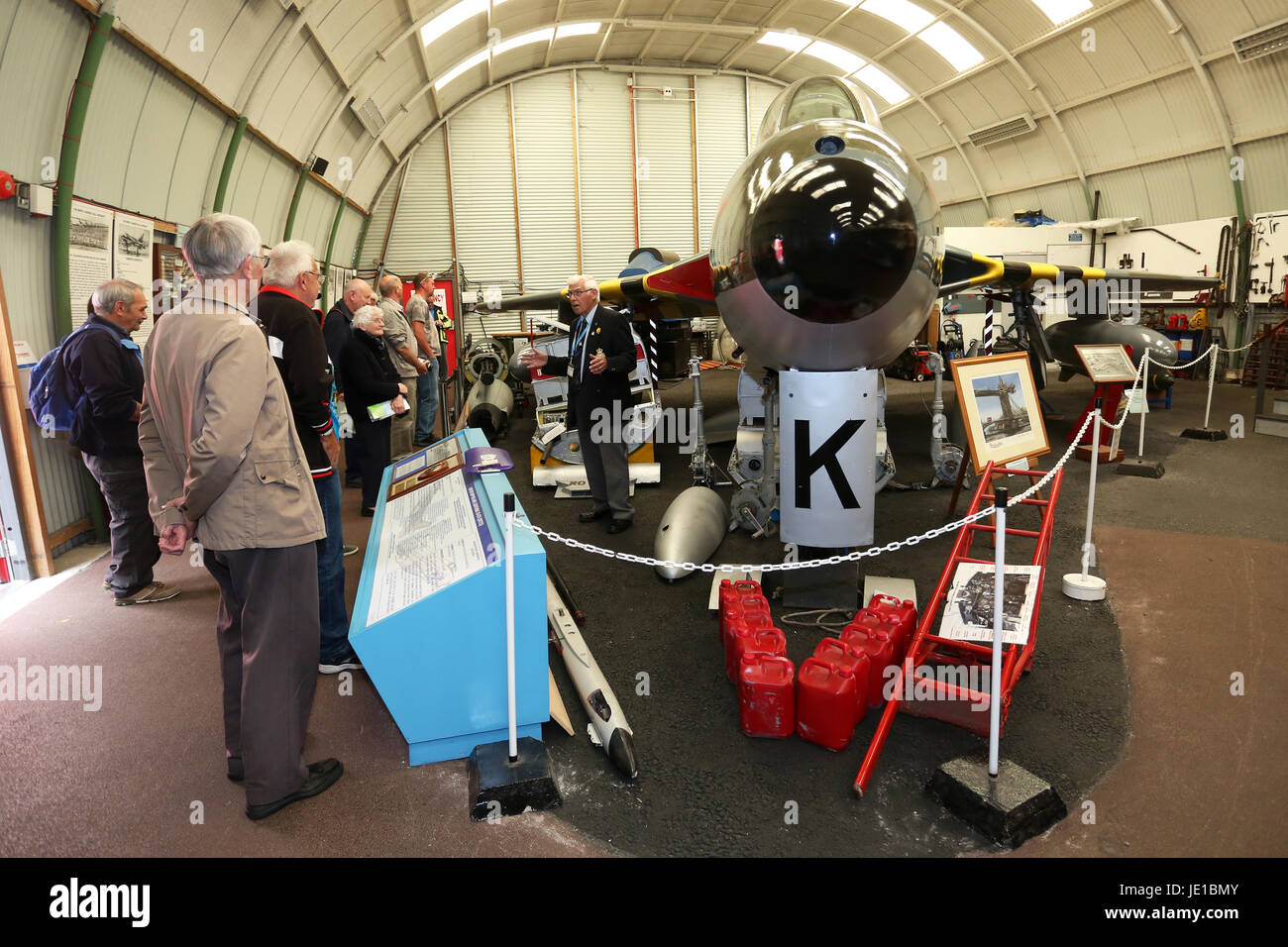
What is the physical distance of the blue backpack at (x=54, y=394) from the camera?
438 cm

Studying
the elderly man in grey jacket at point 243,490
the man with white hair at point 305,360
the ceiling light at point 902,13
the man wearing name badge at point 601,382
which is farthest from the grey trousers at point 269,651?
the ceiling light at point 902,13

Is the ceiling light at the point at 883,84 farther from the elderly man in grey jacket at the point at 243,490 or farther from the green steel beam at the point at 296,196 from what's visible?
the elderly man in grey jacket at the point at 243,490

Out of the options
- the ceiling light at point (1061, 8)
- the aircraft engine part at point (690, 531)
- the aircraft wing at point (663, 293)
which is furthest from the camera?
the ceiling light at point (1061, 8)

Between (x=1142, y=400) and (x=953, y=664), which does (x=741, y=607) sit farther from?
(x=1142, y=400)

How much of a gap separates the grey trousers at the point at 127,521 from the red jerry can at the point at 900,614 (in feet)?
14.6

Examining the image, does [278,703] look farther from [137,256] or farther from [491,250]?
[491,250]

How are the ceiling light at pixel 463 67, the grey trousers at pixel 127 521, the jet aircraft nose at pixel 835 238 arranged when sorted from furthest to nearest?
the ceiling light at pixel 463 67 < the grey trousers at pixel 127 521 < the jet aircraft nose at pixel 835 238

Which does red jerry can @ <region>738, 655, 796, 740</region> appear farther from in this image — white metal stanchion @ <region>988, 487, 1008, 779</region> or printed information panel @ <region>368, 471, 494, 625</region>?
printed information panel @ <region>368, 471, 494, 625</region>

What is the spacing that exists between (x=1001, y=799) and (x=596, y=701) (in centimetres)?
155

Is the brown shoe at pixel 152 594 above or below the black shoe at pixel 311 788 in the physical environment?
above

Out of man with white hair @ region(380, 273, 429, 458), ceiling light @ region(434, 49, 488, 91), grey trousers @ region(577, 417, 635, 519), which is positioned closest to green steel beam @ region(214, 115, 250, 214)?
man with white hair @ region(380, 273, 429, 458)

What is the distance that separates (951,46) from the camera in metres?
16.6

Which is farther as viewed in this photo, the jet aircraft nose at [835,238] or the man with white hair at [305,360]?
the man with white hair at [305,360]

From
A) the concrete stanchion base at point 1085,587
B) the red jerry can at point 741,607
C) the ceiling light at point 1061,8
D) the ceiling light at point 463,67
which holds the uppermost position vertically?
the ceiling light at point 463,67
